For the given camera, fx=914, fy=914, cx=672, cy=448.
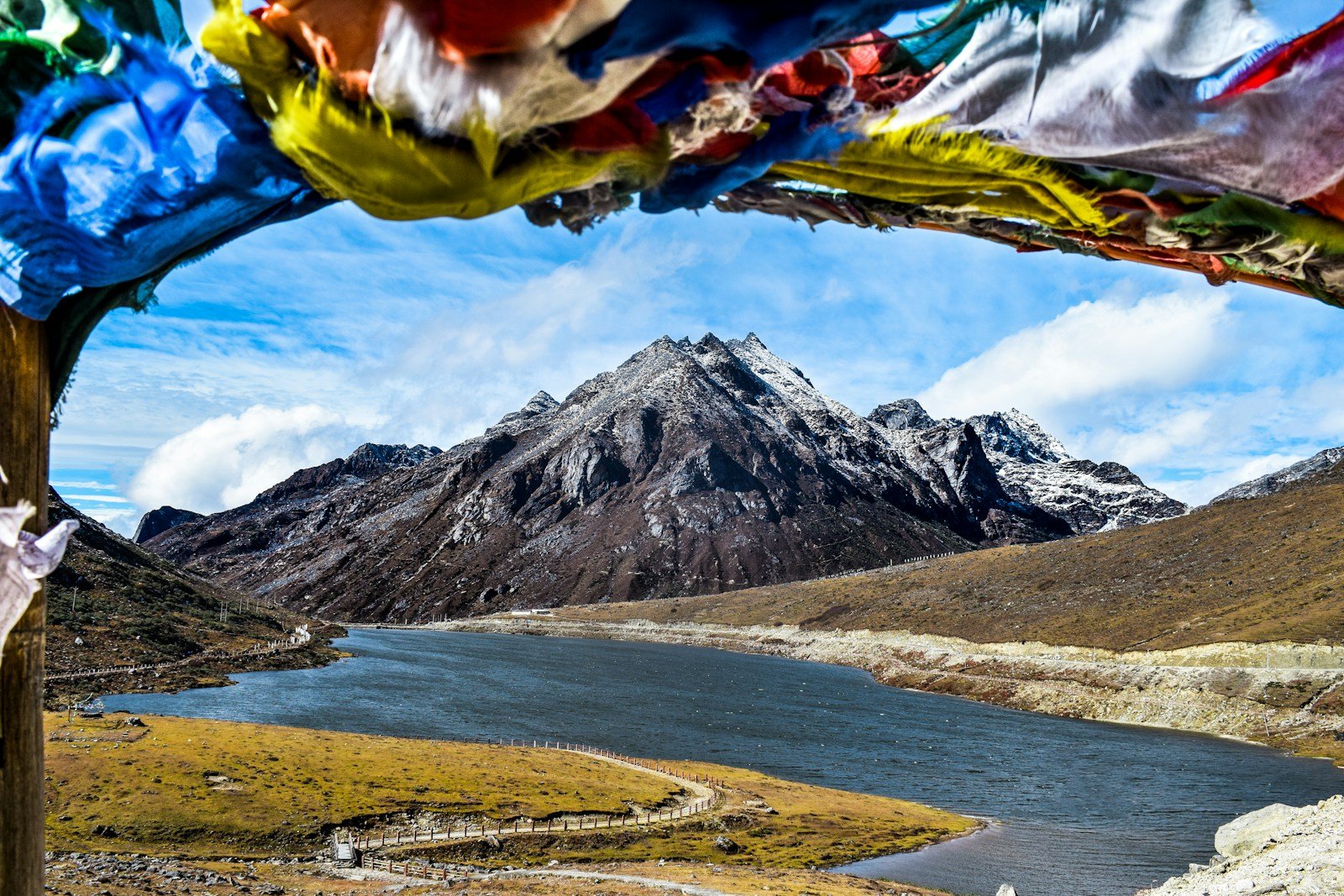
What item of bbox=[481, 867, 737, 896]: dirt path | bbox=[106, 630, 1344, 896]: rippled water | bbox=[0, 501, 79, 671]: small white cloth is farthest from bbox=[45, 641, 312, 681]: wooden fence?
bbox=[0, 501, 79, 671]: small white cloth

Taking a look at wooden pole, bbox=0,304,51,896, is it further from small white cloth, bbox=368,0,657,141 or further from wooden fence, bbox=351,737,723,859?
wooden fence, bbox=351,737,723,859

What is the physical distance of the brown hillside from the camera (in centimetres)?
7950

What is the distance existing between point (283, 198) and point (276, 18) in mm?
513

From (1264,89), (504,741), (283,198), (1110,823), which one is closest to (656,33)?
(283,198)

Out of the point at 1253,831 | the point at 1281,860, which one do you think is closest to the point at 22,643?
the point at 1281,860

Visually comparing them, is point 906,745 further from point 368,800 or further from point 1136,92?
point 1136,92

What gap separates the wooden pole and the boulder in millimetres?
22062

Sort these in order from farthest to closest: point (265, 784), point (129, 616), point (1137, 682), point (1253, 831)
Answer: point (129, 616) → point (1137, 682) → point (265, 784) → point (1253, 831)

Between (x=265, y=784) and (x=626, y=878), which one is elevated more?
(x=265, y=784)

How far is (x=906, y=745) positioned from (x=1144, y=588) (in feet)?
185

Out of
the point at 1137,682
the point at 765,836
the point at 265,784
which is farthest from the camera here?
the point at 1137,682

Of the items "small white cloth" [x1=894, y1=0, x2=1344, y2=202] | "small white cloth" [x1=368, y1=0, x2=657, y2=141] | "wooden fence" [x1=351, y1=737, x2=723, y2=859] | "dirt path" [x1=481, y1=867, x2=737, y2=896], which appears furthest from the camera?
"wooden fence" [x1=351, y1=737, x2=723, y2=859]

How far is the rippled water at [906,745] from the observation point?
1379 inches

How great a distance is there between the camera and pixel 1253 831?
21297 millimetres
